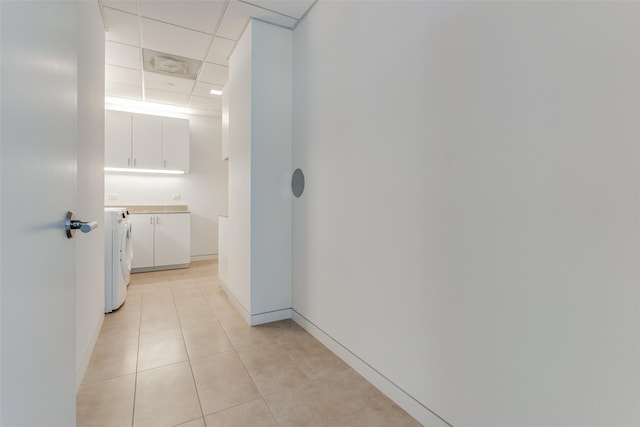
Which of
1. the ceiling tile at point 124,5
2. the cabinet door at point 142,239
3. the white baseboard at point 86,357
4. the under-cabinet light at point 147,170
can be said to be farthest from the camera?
the under-cabinet light at point 147,170

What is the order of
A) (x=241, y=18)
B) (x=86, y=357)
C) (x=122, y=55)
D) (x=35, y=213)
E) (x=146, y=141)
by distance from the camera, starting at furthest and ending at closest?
(x=146, y=141)
(x=122, y=55)
(x=241, y=18)
(x=86, y=357)
(x=35, y=213)

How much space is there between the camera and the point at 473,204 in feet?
4.00

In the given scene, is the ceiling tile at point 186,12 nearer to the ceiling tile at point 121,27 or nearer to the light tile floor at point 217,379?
the ceiling tile at point 121,27

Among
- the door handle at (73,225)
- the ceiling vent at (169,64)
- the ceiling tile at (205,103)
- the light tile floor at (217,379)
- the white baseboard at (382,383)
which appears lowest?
the light tile floor at (217,379)

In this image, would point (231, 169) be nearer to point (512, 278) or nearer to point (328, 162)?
point (328, 162)

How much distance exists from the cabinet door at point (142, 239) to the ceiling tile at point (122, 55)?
218 centimetres

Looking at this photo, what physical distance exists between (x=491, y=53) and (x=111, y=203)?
222 inches

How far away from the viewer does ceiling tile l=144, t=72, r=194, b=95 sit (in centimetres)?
379

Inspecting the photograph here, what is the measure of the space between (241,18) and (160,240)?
3562 mm

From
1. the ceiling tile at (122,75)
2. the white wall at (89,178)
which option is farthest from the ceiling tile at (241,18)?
the ceiling tile at (122,75)

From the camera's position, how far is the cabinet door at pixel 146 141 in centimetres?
468

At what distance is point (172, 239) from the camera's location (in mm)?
4742

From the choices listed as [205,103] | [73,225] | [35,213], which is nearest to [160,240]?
[205,103]

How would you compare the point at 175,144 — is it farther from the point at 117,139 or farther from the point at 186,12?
the point at 186,12
